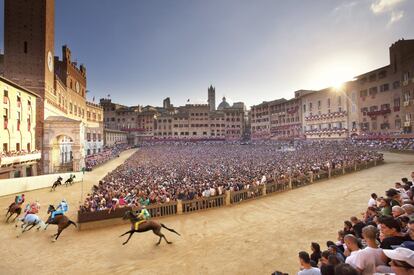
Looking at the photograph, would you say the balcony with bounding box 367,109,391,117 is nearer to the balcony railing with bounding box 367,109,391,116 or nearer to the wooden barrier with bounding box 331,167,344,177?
the balcony railing with bounding box 367,109,391,116

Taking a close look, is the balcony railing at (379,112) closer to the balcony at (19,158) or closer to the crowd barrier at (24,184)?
the crowd barrier at (24,184)

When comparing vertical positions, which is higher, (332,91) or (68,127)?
(332,91)

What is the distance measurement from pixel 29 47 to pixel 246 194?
33698 millimetres

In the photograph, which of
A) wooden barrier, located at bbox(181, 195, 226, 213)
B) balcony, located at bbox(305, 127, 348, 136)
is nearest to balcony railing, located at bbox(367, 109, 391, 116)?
balcony, located at bbox(305, 127, 348, 136)

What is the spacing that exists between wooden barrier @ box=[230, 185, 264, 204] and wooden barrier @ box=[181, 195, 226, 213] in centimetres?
75

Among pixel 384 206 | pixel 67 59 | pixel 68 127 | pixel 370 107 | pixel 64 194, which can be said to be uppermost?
pixel 67 59

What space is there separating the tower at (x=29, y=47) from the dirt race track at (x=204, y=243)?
2190 cm

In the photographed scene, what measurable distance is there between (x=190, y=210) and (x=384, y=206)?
958cm

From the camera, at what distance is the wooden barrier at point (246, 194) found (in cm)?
1473

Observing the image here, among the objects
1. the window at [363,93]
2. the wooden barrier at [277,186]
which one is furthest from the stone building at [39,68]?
the window at [363,93]

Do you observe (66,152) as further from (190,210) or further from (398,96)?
(398,96)

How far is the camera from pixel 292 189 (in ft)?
57.7

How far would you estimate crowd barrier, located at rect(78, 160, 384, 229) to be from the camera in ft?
38.1

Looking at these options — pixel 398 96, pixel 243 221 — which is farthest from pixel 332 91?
pixel 243 221
